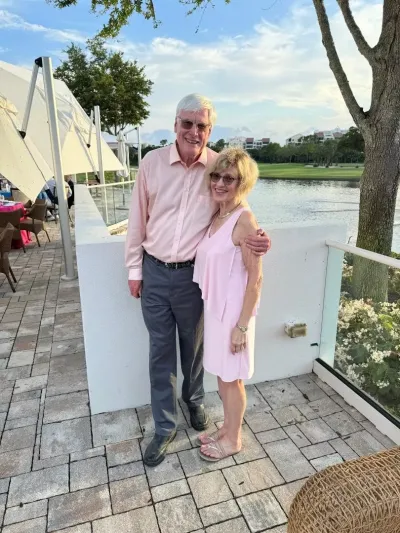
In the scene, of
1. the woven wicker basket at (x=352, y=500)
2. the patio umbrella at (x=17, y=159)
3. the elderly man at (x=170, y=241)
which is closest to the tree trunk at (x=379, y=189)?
the elderly man at (x=170, y=241)

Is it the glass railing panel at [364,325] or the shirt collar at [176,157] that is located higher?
the shirt collar at [176,157]

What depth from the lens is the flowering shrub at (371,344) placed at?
7.23 ft

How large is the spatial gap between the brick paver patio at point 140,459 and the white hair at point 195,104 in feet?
6.17

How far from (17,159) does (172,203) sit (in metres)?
4.35

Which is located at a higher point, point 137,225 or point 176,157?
point 176,157

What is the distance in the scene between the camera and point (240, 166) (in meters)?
1.69

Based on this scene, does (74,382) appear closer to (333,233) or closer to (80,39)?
(333,233)

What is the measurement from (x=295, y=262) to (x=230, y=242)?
1.04 m

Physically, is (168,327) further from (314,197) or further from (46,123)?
(314,197)

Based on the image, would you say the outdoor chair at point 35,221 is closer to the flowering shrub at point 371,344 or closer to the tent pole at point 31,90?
the tent pole at point 31,90

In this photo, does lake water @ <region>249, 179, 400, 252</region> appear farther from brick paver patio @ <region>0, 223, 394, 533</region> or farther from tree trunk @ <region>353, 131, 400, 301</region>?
brick paver patio @ <region>0, 223, 394, 533</region>

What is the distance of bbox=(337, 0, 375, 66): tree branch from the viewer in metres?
4.76

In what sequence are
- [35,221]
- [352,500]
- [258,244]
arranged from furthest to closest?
1. [35,221]
2. [258,244]
3. [352,500]

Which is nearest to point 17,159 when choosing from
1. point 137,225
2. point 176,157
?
point 137,225
